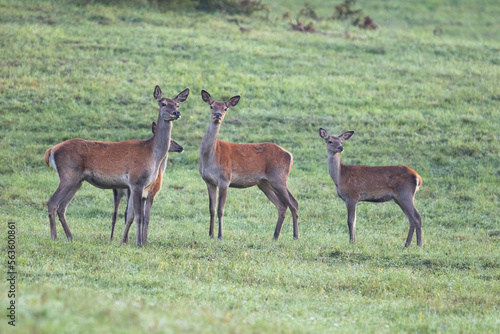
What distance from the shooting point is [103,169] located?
36.6 ft

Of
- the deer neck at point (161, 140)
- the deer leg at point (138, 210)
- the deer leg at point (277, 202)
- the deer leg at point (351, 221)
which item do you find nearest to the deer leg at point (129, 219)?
the deer leg at point (138, 210)

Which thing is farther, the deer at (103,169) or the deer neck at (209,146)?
the deer neck at (209,146)

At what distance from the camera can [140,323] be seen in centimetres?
500

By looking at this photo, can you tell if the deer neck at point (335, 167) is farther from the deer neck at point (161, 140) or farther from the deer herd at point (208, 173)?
the deer neck at point (161, 140)

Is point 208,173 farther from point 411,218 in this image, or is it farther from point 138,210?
point 411,218

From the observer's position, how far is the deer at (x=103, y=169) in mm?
11031

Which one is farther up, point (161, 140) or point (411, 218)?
point (161, 140)

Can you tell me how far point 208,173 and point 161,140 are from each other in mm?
1337

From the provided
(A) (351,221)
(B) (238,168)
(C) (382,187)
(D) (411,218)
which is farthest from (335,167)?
(B) (238,168)

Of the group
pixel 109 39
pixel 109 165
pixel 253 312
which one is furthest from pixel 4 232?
pixel 109 39

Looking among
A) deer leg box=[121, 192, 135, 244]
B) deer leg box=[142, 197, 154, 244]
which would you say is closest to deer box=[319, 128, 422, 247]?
deer leg box=[142, 197, 154, 244]

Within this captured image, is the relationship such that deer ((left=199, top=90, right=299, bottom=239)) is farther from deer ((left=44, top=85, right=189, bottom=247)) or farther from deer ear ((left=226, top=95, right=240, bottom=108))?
deer ((left=44, top=85, right=189, bottom=247))

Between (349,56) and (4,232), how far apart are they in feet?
61.2

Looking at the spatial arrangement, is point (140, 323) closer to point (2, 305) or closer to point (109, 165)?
point (2, 305)
